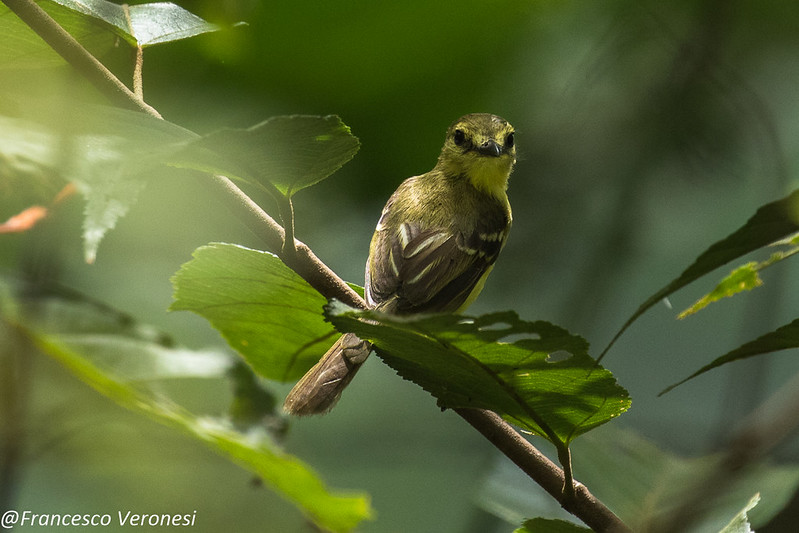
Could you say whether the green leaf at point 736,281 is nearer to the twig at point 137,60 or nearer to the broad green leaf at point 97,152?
the broad green leaf at point 97,152

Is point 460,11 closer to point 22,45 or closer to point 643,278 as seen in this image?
point 22,45

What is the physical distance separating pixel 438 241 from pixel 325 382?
102 centimetres

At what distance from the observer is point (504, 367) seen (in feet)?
3.64

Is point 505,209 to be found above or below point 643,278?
above

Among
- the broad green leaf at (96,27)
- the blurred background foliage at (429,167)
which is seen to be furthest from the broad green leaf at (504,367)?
the broad green leaf at (96,27)

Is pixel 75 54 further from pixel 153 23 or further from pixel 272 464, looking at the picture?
pixel 272 464

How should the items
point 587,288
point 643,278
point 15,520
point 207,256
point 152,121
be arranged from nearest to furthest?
point 152,121
point 207,256
point 15,520
point 587,288
point 643,278

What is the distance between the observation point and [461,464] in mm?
5051

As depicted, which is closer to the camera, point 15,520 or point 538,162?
point 15,520

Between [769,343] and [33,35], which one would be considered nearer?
[769,343]

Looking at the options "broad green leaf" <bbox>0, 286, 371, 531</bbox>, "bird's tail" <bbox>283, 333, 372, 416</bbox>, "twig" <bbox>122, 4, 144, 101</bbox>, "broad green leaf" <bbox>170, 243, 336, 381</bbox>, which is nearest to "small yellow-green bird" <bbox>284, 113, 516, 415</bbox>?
"bird's tail" <bbox>283, 333, 372, 416</bbox>

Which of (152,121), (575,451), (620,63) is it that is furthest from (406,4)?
(620,63)

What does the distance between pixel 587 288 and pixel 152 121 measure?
2.57 metres

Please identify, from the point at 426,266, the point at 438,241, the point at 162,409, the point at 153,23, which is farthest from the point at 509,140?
the point at 162,409
